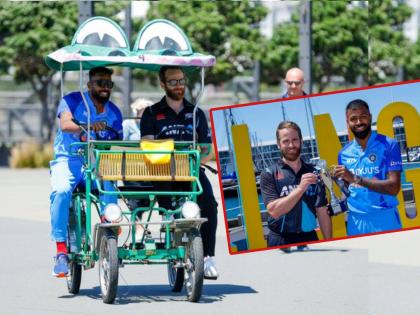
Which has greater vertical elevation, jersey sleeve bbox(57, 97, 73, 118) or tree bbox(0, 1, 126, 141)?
tree bbox(0, 1, 126, 141)

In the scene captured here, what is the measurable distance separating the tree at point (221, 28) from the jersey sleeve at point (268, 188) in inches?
1291

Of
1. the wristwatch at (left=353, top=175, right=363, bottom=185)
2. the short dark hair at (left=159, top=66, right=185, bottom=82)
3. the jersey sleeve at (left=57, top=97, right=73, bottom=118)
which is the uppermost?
the short dark hair at (left=159, top=66, right=185, bottom=82)

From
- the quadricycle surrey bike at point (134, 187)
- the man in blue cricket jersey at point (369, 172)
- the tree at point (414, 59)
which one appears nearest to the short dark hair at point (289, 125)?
the man in blue cricket jersey at point (369, 172)

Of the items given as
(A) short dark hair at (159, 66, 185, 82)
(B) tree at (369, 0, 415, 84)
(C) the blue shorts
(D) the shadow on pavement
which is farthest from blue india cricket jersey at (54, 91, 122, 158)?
(B) tree at (369, 0, 415, 84)

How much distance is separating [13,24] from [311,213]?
101 ft

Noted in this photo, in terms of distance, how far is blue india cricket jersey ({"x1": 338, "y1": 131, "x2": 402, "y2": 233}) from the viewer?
7.76 metres

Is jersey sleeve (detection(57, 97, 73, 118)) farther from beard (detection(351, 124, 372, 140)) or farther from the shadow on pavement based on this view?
beard (detection(351, 124, 372, 140))

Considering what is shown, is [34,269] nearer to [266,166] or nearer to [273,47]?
[266,166]

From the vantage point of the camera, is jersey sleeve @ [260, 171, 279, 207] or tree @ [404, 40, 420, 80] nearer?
jersey sleeve @ [260, 171, 279, 207]

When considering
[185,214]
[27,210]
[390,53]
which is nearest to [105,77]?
[185,214]

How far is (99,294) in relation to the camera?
10.7m

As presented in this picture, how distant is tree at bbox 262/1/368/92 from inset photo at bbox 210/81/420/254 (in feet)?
120

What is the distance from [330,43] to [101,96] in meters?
35.7

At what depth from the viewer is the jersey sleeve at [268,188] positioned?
836cm
